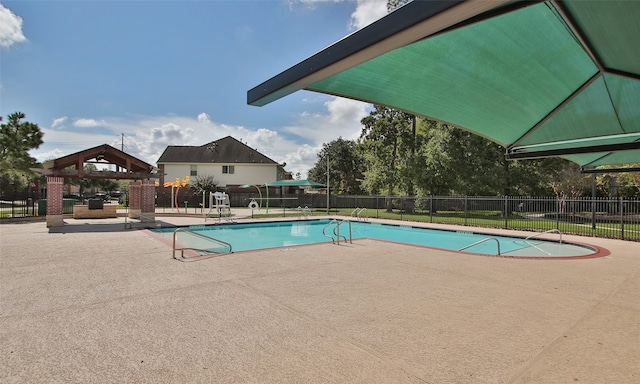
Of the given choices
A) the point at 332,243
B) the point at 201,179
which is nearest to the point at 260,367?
the point at 332,243

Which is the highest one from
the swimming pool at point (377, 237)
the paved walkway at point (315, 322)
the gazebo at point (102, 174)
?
the gazebo at point (102, 174)

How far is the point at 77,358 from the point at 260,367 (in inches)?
69.6

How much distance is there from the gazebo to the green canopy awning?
16.7 m

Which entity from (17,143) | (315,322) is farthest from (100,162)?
(315,322)

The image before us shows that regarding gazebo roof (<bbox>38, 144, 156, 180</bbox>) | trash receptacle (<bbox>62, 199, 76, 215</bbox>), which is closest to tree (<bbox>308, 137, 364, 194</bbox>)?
trash receptacle (<bbox>62, 199, 76, 215</bbox>)

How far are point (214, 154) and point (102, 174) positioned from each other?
24.2 metres

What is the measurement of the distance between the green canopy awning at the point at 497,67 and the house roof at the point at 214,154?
118 ft

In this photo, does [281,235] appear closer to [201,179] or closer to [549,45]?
[549,45]

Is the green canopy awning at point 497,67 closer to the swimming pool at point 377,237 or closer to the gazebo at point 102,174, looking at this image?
the swimming pool at point 377,237

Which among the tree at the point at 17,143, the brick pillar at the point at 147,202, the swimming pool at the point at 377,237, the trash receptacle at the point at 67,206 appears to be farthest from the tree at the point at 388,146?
the tree at the point at 17,143

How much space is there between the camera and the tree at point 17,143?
20719 millimetres

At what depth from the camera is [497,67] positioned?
A: 435 cm

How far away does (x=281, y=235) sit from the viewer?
1616 cm

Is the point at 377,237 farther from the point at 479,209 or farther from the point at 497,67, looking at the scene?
A: the point at 497,67
